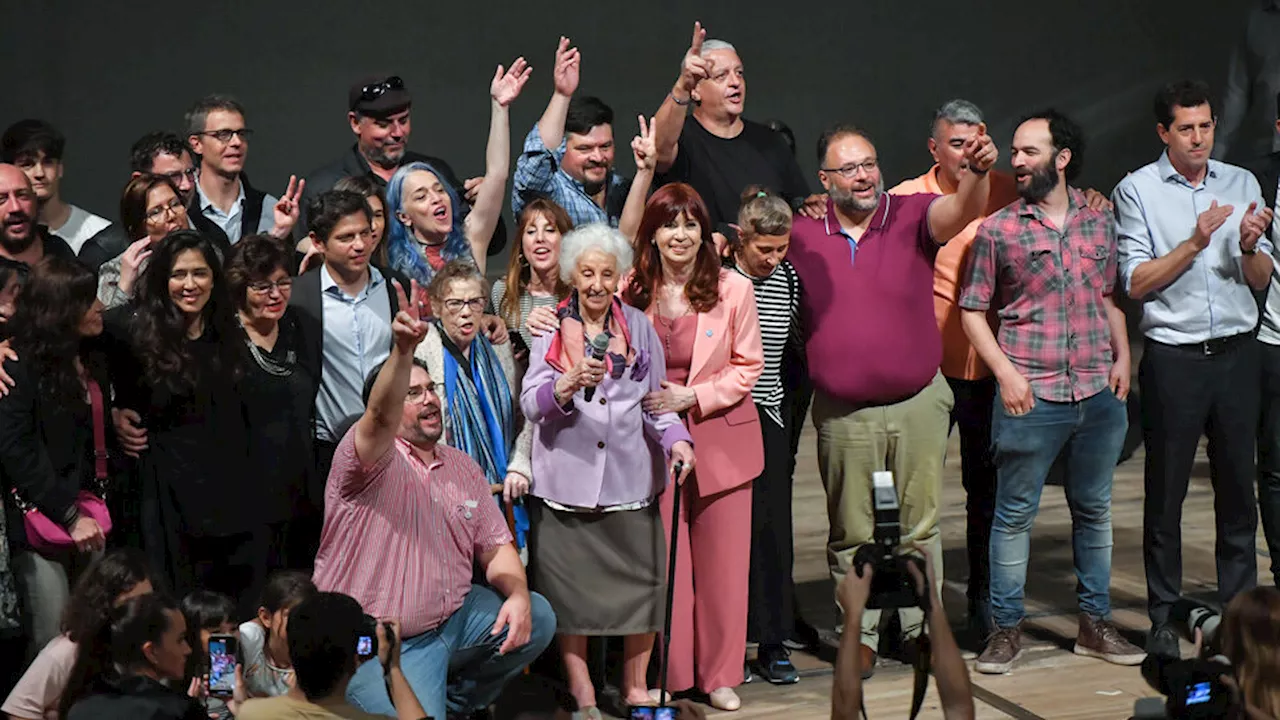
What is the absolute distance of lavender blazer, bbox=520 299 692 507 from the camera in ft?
14.6

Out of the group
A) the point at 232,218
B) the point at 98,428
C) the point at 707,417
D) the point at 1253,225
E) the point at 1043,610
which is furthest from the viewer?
the point at 1043,610

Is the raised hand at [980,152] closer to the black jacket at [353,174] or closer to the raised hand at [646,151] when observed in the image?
the raised hand at [646,151]

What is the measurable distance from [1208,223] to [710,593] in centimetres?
164

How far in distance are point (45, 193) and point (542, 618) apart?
2013mm

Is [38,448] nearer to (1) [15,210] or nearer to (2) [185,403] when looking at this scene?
(2) [185,403]

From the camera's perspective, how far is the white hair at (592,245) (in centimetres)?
445

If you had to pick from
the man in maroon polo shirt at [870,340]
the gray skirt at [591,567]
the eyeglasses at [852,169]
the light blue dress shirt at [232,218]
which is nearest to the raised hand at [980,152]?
the man in maroon polo shirt at [870,340]

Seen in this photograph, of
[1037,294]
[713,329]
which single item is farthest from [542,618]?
[1037,294]

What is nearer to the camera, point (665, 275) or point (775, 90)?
point (665, 275)

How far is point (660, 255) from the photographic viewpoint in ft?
15.3

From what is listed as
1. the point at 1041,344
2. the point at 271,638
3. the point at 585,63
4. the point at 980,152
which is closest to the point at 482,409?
the point at 271,638

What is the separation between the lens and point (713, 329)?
464 centimetres

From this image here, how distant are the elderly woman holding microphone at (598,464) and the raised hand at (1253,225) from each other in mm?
1611

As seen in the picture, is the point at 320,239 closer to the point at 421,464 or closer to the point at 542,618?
the point at 421,464
